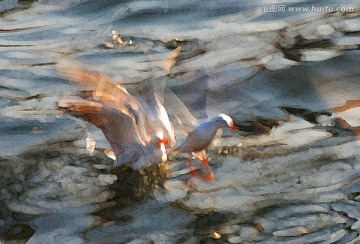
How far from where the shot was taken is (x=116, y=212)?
7.02 m

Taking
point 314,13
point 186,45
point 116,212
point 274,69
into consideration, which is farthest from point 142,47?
point 116,212

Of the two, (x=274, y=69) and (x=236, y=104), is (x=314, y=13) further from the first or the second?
(x=236, y=104)

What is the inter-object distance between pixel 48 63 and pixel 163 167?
2.75m

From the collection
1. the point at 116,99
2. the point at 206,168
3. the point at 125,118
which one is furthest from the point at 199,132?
the point at 116,99

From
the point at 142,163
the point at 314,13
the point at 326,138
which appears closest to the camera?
the point at 142,163

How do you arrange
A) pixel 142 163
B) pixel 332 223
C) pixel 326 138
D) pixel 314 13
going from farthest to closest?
pixel 314 13, pixel 326 138, pixel 142 163, pixel 332 223

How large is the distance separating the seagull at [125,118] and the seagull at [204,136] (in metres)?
0.12

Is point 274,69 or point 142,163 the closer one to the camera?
point 142,163

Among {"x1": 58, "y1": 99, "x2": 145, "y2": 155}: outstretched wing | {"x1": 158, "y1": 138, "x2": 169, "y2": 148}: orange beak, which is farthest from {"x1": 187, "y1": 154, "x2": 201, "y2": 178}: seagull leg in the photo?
{"x1": 58, "y1": 99, "x2": 145, "y2": 155}: outstretched wing

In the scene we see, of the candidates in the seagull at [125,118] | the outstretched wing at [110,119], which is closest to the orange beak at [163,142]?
the seagull at [125,118]

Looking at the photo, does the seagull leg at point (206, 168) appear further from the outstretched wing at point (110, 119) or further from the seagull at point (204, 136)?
the outstretched wing at point (110, 119)

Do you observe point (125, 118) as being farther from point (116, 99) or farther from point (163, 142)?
point (163, 142)

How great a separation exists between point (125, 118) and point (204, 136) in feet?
2.01

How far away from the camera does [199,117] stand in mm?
7773
